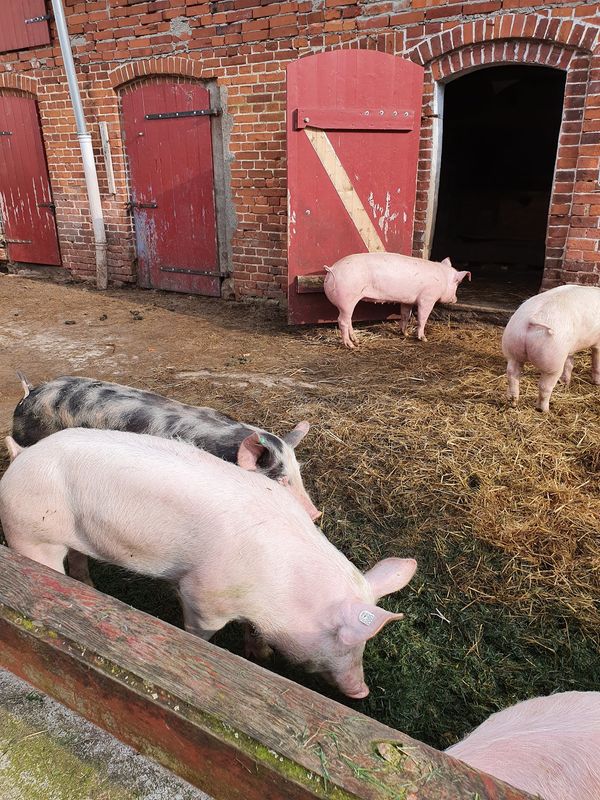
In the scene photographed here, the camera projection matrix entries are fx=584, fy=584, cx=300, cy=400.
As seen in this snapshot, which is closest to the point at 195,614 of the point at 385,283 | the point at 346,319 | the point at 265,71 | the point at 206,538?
the point at 206,538

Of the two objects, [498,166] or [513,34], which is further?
[498,166]

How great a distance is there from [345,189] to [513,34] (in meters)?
2.00

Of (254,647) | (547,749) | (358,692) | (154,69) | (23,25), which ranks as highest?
(23,25)

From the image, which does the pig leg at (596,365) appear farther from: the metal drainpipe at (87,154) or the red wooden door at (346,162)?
the metal drainpipe at (87,154)

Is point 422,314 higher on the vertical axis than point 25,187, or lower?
lower

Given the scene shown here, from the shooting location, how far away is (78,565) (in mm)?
2576

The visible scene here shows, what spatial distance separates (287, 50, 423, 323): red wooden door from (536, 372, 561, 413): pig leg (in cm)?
258

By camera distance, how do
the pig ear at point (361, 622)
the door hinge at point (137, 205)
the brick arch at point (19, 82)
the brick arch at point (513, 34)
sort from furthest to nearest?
the brick arch at point (19, 82) < the door hinge at point (137, 205) < the brick arch at point (513, 34) < the pig ear at point (361, 622)

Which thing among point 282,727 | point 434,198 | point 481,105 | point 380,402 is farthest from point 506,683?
point 481,105

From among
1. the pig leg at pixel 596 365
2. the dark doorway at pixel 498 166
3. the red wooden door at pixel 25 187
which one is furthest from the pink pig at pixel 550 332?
the red wooden door at pixel 25 187

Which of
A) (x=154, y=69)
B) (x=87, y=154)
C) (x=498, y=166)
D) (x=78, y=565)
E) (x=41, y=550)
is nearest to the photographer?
(x=41, y=550)

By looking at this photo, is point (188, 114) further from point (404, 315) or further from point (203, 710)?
point (203, 710)

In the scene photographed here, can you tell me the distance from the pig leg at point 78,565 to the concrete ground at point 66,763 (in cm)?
92

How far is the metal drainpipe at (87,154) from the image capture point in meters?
7.35
